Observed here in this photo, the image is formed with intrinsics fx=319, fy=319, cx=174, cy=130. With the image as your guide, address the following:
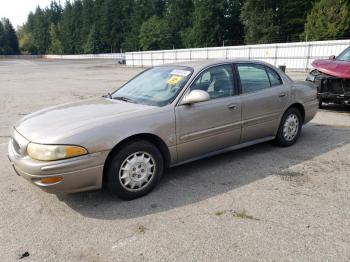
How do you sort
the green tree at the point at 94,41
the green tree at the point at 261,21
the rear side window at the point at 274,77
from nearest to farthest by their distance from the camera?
the rear side window at the point at 274,77 < the green tree at the point at 261,21 < the green tree at the point at 94,41

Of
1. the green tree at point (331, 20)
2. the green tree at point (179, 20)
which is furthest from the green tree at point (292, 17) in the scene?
the green tree at point (179, 20)

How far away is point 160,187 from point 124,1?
92.9m

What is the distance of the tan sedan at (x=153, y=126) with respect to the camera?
3225 mm

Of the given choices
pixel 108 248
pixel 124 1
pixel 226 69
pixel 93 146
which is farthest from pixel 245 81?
pixel 124 1

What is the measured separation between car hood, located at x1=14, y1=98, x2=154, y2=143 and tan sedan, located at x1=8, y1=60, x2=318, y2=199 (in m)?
0.01

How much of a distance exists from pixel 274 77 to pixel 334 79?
3.45 metres

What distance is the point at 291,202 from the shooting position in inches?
139

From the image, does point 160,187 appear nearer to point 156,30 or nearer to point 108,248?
point 108,248

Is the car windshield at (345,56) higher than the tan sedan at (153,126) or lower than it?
higher

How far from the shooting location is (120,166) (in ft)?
11.4

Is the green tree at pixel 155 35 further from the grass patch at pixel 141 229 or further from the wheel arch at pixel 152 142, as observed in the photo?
the grass patch at pixel 141 229

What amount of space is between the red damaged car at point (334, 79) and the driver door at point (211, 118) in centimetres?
432

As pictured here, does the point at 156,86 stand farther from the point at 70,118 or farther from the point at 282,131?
the point at 282,131

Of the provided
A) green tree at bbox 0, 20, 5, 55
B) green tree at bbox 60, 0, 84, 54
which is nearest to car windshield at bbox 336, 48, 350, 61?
green tree at bbox 60, 0, 84, 54
